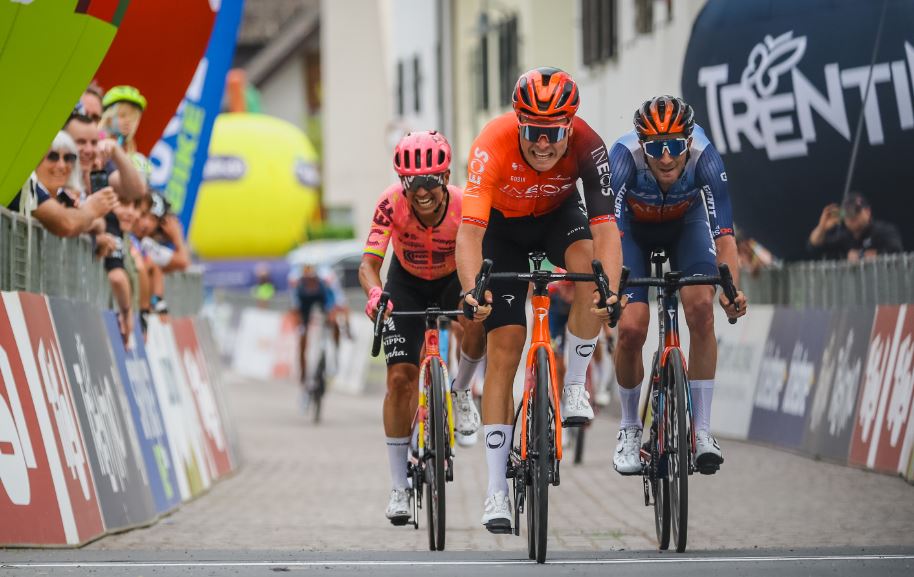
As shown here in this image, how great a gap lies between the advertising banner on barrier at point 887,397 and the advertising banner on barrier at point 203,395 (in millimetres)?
5193

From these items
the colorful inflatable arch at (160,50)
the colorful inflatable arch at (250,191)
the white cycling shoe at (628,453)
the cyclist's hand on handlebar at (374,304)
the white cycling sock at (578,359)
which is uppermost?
the colorful inflatable arch at (160,50)

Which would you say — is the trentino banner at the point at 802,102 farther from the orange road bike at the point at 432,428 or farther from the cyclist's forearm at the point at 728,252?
the orange road bike at the point at 432,428

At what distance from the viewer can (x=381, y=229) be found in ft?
31.6

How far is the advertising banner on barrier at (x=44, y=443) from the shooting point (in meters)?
8.82

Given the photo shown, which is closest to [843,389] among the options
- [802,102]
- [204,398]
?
[802,102]

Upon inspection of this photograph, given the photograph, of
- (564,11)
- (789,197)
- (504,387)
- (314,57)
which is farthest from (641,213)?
(314,57)

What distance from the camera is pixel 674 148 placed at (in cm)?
879

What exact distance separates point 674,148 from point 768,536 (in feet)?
8.56

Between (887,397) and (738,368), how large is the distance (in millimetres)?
5271

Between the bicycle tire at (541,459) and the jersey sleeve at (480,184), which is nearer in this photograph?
the bicycle tire at (541,459)

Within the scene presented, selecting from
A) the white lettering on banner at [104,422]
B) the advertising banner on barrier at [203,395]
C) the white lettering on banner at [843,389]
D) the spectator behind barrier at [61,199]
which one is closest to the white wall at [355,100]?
the advertising banner on barrier at [203,395]

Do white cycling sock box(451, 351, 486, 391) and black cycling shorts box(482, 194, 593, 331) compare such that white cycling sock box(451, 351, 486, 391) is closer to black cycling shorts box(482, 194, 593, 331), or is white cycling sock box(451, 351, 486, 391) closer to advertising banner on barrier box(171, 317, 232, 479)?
black cycling shorts box(482, 194, 593, 331)

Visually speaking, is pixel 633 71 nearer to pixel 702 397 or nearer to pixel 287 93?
pixel 702 397

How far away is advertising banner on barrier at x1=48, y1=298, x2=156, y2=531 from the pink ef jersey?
179cm
